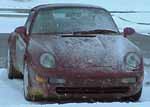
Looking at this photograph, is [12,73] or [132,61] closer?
[132,61]

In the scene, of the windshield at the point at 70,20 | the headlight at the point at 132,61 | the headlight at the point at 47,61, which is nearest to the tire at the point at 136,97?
the headlight at the point at 132,61

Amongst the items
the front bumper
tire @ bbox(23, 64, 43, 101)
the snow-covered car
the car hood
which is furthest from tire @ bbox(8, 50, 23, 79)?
the front bumper

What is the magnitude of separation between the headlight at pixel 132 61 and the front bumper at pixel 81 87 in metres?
0.12

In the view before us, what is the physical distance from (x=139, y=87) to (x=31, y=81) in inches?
57.4

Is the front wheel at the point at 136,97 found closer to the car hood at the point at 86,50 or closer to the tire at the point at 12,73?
the car hood at the point at 86,50

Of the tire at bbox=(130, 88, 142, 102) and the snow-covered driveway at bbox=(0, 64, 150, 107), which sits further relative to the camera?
the tire at bbox=(130, 88, 142, 102)

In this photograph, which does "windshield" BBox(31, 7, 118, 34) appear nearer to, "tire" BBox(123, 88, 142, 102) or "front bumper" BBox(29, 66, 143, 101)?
"front bumper" BBox(29, 66, 143, 101)

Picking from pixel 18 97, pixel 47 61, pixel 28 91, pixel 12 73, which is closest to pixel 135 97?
pixel 47 61

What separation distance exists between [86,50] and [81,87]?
0.59m

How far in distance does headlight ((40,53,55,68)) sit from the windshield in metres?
1.20

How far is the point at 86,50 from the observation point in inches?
304

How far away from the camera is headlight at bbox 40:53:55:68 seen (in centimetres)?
742

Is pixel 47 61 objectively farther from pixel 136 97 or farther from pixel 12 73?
pixel 12 73

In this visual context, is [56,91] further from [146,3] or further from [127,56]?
[146,3]
